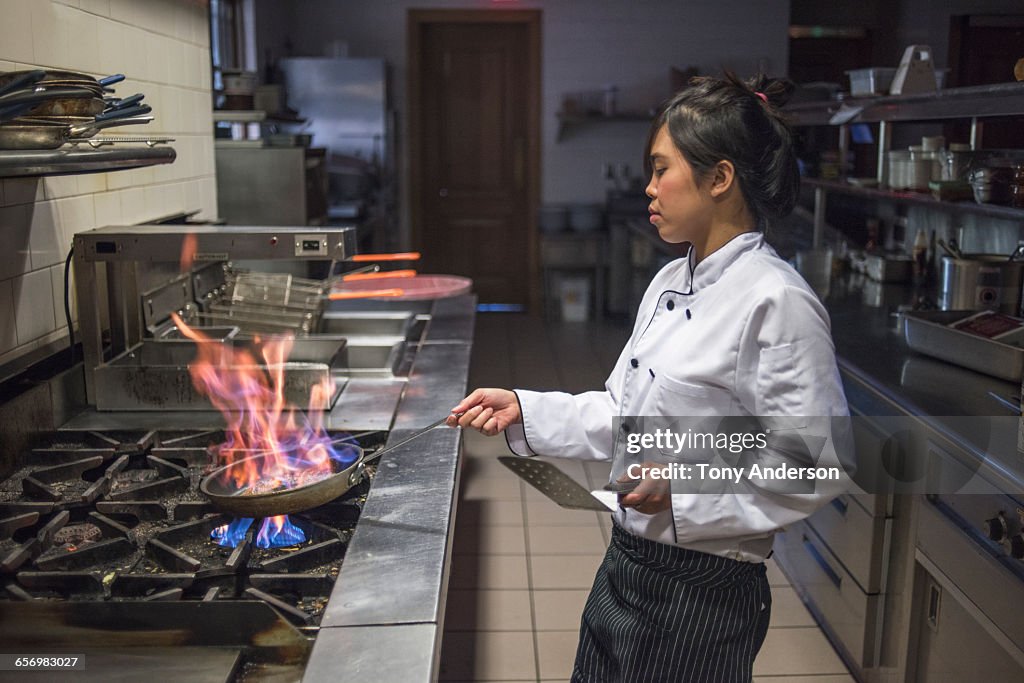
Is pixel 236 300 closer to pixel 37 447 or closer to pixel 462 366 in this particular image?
pixel 462 366

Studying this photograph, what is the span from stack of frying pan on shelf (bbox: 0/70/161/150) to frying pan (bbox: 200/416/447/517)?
606mm

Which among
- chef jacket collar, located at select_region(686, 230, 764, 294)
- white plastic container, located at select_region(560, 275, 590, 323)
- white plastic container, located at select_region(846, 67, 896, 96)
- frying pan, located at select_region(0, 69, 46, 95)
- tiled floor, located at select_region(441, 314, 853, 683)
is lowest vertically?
tiled floor, located at select_region(441, 314, 853, 683)

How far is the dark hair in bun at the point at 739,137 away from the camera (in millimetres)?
1438

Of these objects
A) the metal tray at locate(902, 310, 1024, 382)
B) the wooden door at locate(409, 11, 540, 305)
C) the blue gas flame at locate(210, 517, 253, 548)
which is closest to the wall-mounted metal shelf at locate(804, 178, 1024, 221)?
the metal tray at locate(902, 310, 1024, 382)

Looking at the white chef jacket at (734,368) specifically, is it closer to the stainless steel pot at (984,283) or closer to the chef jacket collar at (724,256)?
the chef jacket collar at (724,256)

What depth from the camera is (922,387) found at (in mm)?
2434

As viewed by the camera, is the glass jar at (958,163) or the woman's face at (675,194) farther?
the glass jar at (958,163)

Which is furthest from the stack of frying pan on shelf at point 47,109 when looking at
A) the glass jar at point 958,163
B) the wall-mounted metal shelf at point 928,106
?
the glass jar at point 958,163

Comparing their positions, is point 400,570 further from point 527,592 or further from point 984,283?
point 984,283

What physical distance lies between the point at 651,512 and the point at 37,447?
125 cm

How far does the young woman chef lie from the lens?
1388 mm

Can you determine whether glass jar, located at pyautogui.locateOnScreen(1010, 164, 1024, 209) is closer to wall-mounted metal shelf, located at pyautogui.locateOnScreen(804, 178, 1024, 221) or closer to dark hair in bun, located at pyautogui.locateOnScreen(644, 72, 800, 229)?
wall-mounted metal shelf, located at pyautogui.locateOnScreen(804, 178, 1024, 221)

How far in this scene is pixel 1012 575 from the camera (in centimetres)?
183

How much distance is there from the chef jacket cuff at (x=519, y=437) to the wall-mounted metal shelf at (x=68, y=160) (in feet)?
2.61
